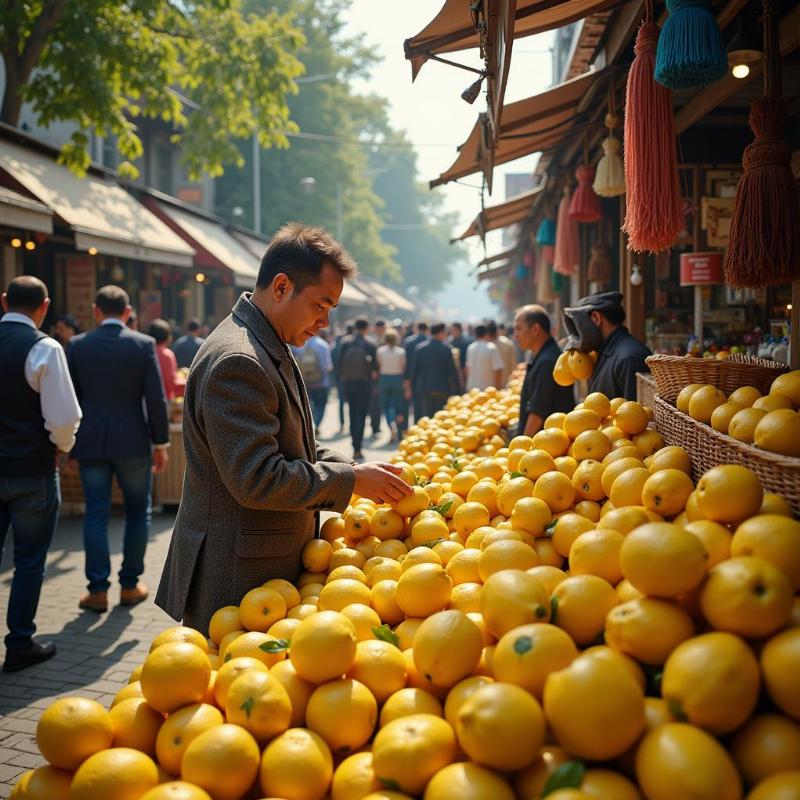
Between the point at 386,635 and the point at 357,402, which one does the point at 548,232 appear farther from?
the point at 386,635

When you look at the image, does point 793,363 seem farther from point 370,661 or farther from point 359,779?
point 359,779

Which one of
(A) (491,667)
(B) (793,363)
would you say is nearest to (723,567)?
(A) (491,667)

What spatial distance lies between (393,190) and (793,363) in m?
64.7

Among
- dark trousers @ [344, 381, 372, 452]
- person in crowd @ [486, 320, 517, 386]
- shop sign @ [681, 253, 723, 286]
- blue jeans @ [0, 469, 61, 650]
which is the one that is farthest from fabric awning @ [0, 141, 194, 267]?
shop sign @ [681, 253, 723, 286]

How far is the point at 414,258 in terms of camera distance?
67.4m

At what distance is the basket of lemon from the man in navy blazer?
4093 millimetres

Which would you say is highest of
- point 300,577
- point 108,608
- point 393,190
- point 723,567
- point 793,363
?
point 393,190

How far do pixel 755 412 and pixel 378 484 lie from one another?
1.28 meters

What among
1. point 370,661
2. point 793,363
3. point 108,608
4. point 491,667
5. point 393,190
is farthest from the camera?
point 393,190

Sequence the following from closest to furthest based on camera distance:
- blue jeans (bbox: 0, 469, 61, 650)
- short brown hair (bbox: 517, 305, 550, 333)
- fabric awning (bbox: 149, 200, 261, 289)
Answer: blue jeans (bbox: 0, 469, 61, 650) < short brown hair (bbox: 517, 305, 550, 333) < fabric awning (bbox: 149, 200, 261, 289)

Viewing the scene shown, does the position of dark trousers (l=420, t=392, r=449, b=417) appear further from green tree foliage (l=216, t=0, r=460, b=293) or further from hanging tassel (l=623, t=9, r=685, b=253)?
green tree foliage (l=216, t=0, r=460, b=293)

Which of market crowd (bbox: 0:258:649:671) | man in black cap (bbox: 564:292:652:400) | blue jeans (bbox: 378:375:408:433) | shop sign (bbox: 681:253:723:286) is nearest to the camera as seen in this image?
market crowd (bbox: 0:258:649:671)

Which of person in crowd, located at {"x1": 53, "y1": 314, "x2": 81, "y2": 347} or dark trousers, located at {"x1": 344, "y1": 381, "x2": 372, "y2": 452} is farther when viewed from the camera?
dark trousers, located at {"x1": 344, "y1": 381, "x2": 372, "y2": 452}

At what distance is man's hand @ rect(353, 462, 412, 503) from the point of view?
107 inches
